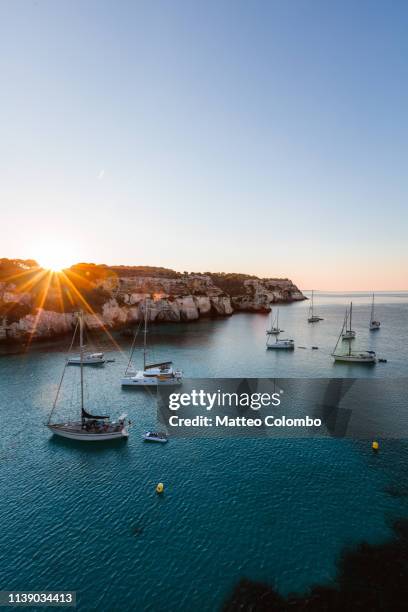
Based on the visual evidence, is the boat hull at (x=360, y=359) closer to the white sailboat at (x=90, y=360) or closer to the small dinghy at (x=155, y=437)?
the small dinghy at (x=155, y=437)

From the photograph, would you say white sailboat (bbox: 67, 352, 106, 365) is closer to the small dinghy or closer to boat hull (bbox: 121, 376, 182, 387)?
boat hull (bbox: 121, 376, 182, 387)

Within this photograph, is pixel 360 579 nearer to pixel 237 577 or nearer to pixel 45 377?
pixel 237 577

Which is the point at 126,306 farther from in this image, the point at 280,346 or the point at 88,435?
the point at 88,435

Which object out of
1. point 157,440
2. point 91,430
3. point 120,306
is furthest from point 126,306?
point 157,440

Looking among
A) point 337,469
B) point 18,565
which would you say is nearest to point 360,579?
point 337,469

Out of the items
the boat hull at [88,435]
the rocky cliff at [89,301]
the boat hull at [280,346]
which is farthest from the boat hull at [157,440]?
the rocky cliff at [89,301]

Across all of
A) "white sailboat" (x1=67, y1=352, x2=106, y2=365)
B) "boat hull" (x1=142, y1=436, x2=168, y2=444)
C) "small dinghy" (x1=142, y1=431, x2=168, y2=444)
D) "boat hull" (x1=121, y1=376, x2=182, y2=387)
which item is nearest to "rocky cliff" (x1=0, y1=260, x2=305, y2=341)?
"white sailboat" (x1=67, y1=352, x2=106, y2=365)
